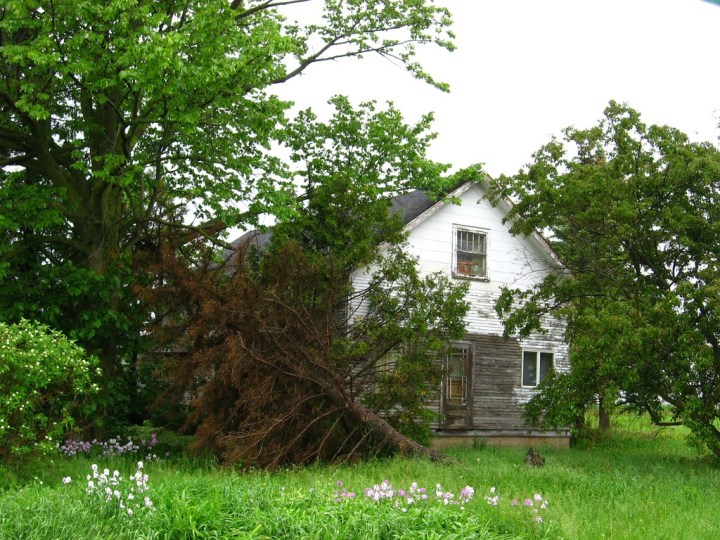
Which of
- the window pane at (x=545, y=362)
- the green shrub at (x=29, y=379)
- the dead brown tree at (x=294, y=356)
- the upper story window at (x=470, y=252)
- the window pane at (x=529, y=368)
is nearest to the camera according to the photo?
the green shrub at (x=29, y=379)

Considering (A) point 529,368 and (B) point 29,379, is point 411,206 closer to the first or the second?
(A) point 529,368

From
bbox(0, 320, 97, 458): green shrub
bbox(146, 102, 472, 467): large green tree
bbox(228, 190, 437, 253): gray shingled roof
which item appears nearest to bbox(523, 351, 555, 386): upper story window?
bbox(228, 190, 437, 253): gray shingled roof

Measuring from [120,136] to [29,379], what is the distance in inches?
283

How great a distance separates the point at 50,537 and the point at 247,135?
11.8m

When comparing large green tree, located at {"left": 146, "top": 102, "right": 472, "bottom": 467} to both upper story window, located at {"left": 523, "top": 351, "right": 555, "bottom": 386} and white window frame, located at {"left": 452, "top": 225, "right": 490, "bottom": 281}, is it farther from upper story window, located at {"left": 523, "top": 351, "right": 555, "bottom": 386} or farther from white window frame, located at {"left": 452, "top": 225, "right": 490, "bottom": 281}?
upper story window, located at {"left": 523, "top": 351, "right": 555, "bottom": 386}

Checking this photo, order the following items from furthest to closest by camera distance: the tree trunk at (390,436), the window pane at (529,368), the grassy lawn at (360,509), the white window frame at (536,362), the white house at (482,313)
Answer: the window pane at (529,368), the white window frame at (536,362), the white house at (482,313), the tree trunk at (390,436), the grassy lawn at (360,509)

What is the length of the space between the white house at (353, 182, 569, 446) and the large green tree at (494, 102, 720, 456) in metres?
3.00

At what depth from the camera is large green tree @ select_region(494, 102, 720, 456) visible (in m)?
14.8

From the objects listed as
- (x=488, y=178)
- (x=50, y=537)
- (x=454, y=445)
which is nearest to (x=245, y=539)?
(x=50, y=537)

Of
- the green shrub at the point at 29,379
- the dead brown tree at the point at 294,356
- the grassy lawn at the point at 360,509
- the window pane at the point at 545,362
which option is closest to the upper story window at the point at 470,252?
the window pane at the point at 545,362

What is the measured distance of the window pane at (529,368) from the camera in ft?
76.0

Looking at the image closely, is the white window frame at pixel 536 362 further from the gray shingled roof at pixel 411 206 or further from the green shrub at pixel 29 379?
the green shrub at pixel 29 379

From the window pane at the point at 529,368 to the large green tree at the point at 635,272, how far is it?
4.10m

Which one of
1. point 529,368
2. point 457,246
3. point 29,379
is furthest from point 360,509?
point 529,368
